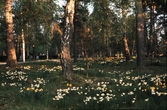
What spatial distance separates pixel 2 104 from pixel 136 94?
141 inches

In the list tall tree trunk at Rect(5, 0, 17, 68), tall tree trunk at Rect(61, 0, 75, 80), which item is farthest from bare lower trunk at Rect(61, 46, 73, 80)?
tall tree trunk at Rect(5, 0, 17, 68)

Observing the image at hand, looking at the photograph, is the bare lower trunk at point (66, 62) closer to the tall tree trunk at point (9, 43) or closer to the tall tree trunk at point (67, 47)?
the tall tree trunk at point (67, 47)

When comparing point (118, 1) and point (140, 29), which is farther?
point (140, 29)

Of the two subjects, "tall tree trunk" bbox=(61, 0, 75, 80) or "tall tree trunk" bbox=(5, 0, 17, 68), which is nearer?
"tall tree trunk" bbox=(61, 0, 75, 80)

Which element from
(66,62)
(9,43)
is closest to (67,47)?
(66,62)

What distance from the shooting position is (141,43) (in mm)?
14508

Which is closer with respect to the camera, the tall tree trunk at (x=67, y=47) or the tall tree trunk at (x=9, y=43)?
the tall tree trunk at (x=67, y=47)

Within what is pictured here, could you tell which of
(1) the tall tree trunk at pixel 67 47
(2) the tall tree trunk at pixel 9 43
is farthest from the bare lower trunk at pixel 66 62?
(2) the tall tree trunk at pixel 9 43

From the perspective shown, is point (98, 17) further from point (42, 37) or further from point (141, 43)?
point (42, 37)

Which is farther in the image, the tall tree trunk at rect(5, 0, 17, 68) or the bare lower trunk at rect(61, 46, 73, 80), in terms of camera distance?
the tall tree trunk at rect(5, 0, 17, 68)

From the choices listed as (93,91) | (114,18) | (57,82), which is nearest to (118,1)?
(114,18)

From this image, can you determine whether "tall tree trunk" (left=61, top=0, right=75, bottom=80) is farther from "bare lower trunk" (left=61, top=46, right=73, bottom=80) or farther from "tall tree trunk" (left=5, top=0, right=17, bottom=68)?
"tall tree trunk" (left=5, top=0, right=17, bottom=68)

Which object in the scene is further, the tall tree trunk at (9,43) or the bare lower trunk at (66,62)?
the tall tree trunk at (9,43)

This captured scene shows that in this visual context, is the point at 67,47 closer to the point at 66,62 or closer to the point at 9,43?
the point at 66,62
